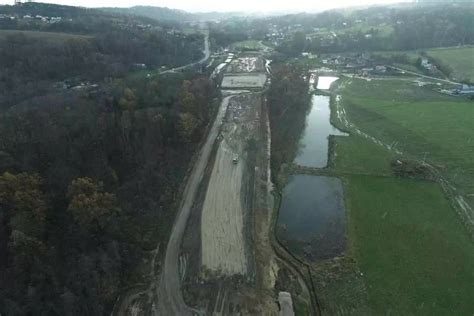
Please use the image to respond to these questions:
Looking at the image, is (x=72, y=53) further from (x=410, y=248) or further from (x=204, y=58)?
(x=410, y=248)

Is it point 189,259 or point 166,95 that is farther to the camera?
point 166,95

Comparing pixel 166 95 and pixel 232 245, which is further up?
pixel 166 95

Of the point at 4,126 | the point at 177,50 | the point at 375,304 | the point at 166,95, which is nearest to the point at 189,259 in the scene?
the point at 375,304

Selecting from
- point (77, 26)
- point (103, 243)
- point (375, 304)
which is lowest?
point (375, 304)

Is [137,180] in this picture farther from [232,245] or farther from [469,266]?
[469,266]

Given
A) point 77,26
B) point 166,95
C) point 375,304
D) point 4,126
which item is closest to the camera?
point 375,304

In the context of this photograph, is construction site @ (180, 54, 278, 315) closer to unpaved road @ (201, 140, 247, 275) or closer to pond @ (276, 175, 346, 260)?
unpaved road @ (201, 140, 247, 275)

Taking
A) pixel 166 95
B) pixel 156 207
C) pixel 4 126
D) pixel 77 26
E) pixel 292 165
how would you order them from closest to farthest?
pixel 156 207 < pixel 4 126 < pixel 292 165 < pixel 166 95 < pixel 77 26
